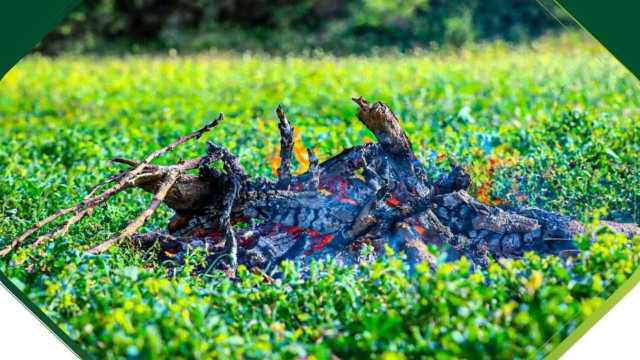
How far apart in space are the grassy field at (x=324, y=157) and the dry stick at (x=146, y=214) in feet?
0.23

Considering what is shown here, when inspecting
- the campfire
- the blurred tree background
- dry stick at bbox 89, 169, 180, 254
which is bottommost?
the campfire

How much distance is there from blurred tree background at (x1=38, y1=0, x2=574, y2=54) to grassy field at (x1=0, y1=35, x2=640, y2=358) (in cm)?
38

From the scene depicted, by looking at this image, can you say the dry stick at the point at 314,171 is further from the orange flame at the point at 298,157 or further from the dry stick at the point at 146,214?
the dry stick at the point at 146,214

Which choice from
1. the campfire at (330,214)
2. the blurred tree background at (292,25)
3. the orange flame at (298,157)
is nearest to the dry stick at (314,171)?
the campfire at (330,214)

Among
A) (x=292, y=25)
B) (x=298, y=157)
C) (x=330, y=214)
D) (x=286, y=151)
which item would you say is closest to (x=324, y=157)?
(x=298, y=157)

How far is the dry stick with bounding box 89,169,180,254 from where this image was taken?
3.83m

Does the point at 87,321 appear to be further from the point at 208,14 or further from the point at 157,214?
the point at 208,14

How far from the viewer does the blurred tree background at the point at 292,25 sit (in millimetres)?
9586

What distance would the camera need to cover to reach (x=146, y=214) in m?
3.85

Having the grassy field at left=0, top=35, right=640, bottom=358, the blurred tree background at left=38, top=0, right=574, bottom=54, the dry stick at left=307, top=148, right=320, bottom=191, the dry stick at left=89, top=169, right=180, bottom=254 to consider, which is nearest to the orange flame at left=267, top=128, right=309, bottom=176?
the grassy field at left=0, top=35, right=640, bottom=358

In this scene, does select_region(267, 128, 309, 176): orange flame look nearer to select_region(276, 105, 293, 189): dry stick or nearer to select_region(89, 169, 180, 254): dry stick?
select_region(276, 105, 293, 189): dry stick

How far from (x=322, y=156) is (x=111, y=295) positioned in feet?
6.89

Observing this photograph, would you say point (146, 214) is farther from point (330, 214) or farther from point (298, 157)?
point (298, 157)

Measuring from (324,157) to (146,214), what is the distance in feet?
5.17
